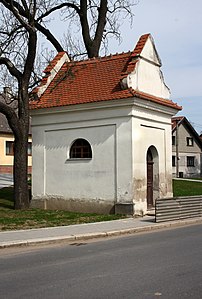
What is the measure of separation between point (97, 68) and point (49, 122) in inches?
124

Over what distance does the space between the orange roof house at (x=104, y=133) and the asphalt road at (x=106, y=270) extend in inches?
229

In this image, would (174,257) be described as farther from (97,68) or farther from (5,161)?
(5,161)

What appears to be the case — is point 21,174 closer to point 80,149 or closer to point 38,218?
point 80,149

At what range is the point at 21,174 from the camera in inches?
759

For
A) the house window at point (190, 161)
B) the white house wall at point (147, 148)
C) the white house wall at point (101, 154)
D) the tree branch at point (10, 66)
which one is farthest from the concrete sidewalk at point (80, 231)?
the house window at point (190, 161)

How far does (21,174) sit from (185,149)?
4508 centimetres

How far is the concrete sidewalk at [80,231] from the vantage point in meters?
11.4

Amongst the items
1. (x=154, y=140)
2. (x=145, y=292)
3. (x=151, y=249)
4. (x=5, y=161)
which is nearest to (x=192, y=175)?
(x=5, y=161)

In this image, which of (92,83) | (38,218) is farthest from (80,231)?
(92,83)

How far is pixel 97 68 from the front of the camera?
19.6 meters

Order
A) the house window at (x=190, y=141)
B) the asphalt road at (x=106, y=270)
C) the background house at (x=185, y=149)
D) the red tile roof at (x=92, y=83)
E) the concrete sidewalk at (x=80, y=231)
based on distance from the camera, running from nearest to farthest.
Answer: the asphalt road at (x=106, y=270) < the concrete sidewalk at (x=80, y=231) < the red tile roof at (x=92, y=83) < the background house at (x=185, y=149) < the house window at (x=190, y=141)

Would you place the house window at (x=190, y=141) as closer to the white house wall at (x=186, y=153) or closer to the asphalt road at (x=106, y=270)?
the white house wall at (x=186, y=153)

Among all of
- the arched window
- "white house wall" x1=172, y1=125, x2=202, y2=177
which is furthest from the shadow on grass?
"white house wall" x1=172, y1=125, x2=202, y2=177

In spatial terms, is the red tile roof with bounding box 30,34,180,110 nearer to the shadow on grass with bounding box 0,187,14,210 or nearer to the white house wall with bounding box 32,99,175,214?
the white house wall with bounding box 32,99,175,214
